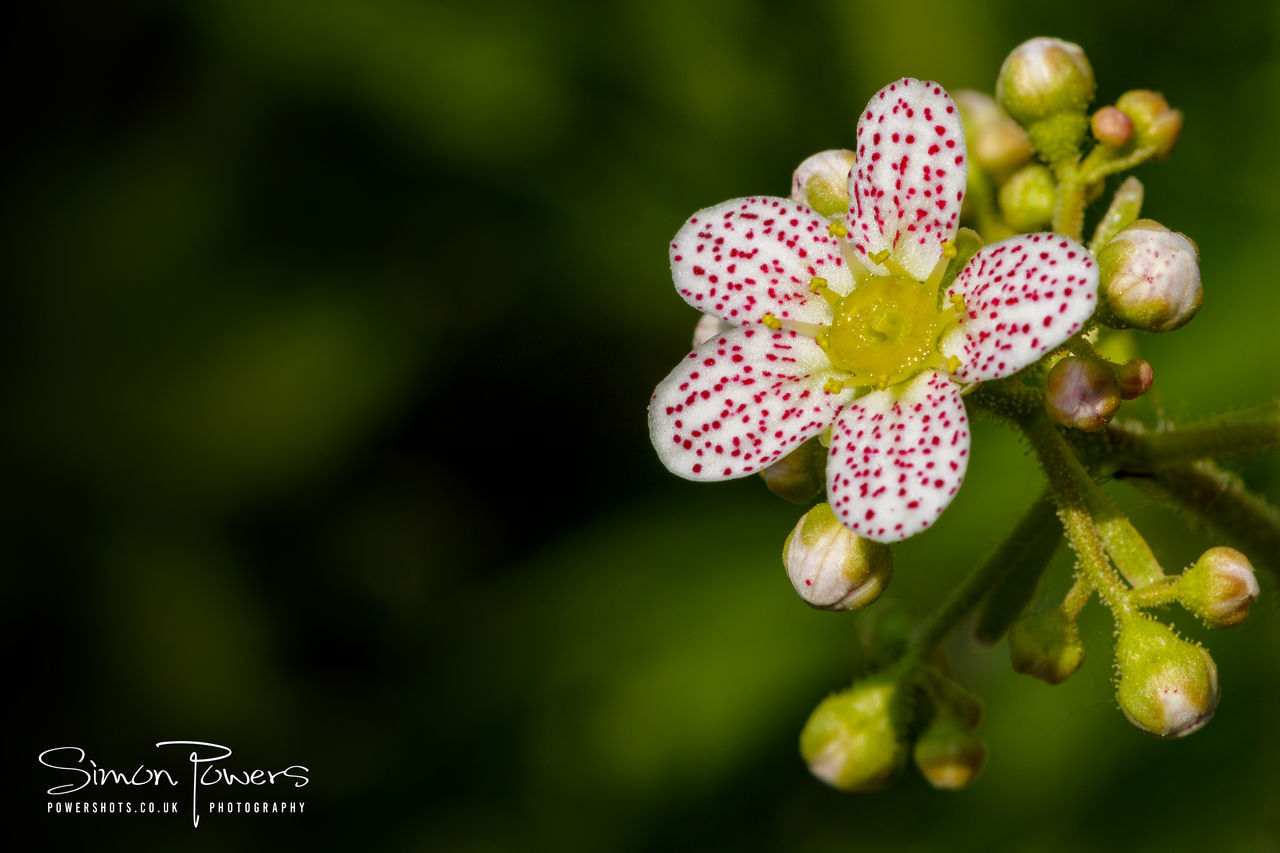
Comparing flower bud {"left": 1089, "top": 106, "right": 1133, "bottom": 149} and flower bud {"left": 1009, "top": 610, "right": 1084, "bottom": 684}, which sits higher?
flower bud {"left": 1089, "top": 106, "right": 1133, "bottom": 149}

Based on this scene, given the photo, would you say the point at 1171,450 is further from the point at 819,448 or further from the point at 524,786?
the point at 524,786

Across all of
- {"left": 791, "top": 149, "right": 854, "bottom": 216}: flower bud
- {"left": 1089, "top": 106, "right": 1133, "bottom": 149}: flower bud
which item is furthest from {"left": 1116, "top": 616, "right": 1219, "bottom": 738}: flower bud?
{"left": 1089, "top": 106, "right": 1133, "bottom": 149}: flower bud

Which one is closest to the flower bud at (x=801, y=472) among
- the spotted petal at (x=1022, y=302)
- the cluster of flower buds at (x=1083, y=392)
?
the spotted petal at (x=1022, y=302)

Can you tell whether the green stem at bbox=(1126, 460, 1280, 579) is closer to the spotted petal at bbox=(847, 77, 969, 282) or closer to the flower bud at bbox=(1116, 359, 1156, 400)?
the flower bud at bbox=(1116, 359, 1156, 400)

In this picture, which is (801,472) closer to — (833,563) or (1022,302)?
(833,563)

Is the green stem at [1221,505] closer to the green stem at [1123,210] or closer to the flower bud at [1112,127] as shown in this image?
the green stem at [1123,210]

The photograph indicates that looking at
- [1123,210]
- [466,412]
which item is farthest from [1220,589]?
[466,412]

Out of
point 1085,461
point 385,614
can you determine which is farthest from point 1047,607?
point 385,614
